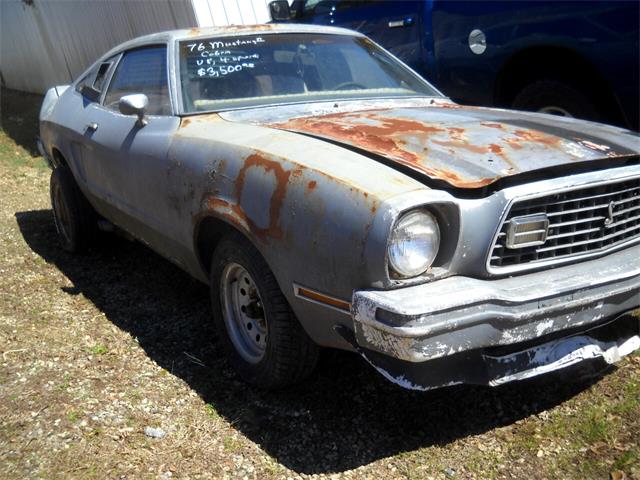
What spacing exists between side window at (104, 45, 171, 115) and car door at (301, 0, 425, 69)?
2328 mm

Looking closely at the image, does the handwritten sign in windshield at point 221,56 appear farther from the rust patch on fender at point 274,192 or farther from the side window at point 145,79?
the rust patch on fender at point 274,192

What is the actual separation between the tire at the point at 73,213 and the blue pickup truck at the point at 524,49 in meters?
2.81

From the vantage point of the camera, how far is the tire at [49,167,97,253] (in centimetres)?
501

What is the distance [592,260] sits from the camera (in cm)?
280

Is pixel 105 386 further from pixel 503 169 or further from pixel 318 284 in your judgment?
pixel 503 169

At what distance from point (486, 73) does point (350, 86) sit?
1.65 m

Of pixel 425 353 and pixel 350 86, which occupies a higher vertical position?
pixel 350 86

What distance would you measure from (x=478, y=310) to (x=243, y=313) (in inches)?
49.5

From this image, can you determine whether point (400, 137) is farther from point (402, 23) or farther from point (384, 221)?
point (402, 23)

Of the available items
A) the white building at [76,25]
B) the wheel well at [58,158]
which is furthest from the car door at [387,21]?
the wheel well at [58,158]

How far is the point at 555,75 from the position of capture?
4.90 m

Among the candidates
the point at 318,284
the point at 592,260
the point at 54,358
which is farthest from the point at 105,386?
the point at 592,260

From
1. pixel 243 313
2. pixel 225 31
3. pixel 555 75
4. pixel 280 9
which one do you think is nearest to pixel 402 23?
pixel 280 9

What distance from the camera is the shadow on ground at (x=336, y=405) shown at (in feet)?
9.40
